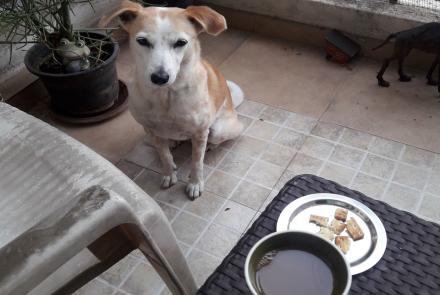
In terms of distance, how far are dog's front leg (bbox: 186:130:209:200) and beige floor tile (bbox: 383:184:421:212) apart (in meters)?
0.83

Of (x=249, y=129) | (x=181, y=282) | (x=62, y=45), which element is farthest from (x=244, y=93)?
(x=181, y=282)

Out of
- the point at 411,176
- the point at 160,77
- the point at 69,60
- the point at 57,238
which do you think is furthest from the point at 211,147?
the point at 57,238

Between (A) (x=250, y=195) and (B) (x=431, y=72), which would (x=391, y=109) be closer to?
(B) (x=431, y=72)

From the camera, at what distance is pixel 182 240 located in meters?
1.78

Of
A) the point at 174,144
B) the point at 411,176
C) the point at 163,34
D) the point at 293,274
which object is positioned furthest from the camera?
the point at 174,144

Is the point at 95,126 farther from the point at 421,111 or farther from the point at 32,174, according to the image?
the point at 421,111

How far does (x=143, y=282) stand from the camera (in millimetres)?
1634

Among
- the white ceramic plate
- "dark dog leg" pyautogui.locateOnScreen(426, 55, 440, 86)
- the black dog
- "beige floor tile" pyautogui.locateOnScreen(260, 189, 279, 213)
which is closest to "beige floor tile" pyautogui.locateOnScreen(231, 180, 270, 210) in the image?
"beige floor tile" pyautogui.locateOnScreen(260, 189, 279, 213)

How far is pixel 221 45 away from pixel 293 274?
228 centimetres

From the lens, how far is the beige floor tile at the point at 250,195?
6.27 feet

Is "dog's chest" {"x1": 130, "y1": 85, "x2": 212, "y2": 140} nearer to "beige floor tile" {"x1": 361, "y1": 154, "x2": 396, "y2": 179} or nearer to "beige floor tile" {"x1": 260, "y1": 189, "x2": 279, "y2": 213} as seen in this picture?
"beige floor tile" {"x1": 260, "y1": 189, "x2": 279, "y2": 213}

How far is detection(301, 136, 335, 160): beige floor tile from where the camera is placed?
2.13 m

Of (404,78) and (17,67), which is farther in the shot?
(404,78)

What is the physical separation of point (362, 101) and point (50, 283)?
6.19 ft
